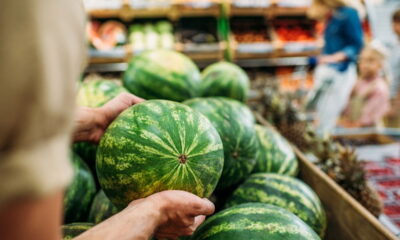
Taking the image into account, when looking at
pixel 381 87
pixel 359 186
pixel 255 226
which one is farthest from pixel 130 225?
pixel 381 87

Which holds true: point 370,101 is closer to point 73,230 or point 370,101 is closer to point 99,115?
point 99,115

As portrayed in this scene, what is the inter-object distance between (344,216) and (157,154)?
80 cm

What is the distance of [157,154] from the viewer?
96 cm

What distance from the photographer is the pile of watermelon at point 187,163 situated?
958 millimetres

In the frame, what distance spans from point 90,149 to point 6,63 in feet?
3.90

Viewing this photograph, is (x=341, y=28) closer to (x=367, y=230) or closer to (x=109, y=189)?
(x=367, y=230)

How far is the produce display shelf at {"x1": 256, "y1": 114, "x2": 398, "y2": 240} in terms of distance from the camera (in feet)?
3.75

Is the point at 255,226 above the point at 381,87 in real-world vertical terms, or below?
above

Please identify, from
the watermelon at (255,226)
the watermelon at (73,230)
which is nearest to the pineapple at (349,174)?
the watermelon at (255,226)

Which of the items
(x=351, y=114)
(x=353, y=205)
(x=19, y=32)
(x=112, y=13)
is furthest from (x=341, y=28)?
(x=19, y=32)

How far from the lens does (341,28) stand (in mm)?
4457

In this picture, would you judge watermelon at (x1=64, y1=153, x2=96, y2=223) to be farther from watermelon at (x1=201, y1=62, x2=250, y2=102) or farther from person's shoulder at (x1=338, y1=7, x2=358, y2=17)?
person's shoulder at (x1=338, y1=7, x2=358, y2=17)

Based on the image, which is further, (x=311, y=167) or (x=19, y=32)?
(x=311, y=167)

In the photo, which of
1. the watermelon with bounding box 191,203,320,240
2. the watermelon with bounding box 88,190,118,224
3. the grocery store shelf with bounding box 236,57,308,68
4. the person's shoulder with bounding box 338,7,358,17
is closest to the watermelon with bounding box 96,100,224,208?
the watermelon with bounding box 191,203,320,240
